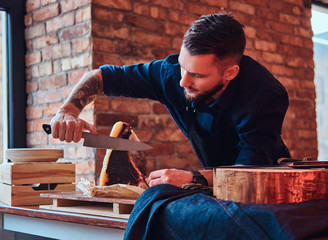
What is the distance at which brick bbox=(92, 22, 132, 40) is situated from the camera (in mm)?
2400

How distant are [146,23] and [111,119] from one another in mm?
581

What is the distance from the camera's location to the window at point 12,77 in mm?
2750

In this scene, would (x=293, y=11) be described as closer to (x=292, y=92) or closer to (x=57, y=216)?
(x=292, y=92)

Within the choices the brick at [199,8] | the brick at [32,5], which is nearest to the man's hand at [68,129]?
the brick at [32,5]

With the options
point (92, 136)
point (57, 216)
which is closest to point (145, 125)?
point (92, 136)

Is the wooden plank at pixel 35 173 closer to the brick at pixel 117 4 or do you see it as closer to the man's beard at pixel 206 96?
the man's beard at pixel 206 96

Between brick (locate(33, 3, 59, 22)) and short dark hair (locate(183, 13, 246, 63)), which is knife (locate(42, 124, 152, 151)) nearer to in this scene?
short dark hair (locate(183, 13, 246, 63))

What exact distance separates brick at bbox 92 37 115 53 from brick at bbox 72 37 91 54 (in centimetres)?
3

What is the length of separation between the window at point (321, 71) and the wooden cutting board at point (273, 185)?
3.08m

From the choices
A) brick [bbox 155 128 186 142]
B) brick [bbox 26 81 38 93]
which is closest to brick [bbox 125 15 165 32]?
brick [bbox 155 128 186 142]

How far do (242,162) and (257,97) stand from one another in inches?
9.5

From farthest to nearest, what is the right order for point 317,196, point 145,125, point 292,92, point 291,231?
point 292,92 → point 145,125 → point 317,196 → point 291,231

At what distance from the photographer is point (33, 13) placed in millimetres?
2777

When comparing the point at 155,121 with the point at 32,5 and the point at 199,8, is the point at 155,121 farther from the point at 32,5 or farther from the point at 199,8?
the point at 32,5
